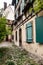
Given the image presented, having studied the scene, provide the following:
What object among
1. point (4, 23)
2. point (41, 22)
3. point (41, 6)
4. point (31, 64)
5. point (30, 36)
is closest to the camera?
point (41, 6)

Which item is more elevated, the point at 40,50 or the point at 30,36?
the point at 30,36

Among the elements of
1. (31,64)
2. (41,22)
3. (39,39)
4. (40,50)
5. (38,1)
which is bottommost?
(31,64)

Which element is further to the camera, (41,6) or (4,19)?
(4,19)

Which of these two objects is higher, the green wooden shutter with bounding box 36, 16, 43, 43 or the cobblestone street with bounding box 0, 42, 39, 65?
the green wooden shutter with bounding box 36, 16, 43, 43

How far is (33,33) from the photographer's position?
36.7ft

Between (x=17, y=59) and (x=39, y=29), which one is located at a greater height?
(x=39, y=29)

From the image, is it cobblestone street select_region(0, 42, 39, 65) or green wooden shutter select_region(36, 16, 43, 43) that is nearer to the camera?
cobblestone street select_region(0, 42, 39, 65)

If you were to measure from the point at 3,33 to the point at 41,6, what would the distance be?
26.9ft

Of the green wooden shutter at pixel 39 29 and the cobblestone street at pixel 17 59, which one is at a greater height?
the green wooden shutter at pixel 39 29

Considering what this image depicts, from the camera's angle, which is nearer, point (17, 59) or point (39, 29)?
point (39, 29)

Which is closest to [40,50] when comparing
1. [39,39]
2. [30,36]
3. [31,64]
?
[39,39]

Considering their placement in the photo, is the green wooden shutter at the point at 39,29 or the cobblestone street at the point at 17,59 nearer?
the cobblestone street at the point at 17,59

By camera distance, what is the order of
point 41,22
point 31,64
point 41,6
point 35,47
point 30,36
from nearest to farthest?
point 41,6 < point 31,64 < point 41,22 < point 35,47 < point 30,36

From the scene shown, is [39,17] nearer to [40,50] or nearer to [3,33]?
[40,50]
